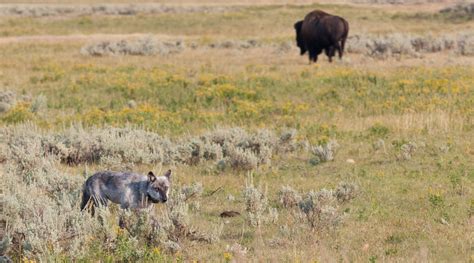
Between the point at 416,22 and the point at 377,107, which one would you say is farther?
the point at 416,22

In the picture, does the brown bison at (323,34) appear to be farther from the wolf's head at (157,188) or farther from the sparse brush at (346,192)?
the wolf's head at (157,188)

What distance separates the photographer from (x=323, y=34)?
29109mm

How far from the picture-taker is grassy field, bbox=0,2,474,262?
7355mm

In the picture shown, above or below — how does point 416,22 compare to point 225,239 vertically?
below

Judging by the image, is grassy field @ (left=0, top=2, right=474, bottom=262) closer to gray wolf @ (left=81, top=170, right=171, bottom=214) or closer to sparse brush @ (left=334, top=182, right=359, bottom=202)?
sparse brush @ (left=334, top=182, right=359, bottom=202)

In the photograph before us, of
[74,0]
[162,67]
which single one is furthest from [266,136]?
[74,0]

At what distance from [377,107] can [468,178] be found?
23.1ft

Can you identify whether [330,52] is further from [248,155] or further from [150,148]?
[248,155]

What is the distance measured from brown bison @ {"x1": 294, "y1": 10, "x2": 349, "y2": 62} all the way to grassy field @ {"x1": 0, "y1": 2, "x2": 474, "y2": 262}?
0.91 m

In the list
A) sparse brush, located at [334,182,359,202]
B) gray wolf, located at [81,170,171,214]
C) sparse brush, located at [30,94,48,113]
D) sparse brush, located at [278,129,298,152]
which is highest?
gray wolf, located at [81,170,171,214]

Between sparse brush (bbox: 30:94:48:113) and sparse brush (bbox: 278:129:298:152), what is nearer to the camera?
sparse brush (bbox: 278:129:298:152)

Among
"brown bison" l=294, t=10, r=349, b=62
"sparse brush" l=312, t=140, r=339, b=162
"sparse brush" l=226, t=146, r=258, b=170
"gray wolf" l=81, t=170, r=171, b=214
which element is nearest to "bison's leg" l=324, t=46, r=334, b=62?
"brown bison" l=294, t=10, r=349, b=62

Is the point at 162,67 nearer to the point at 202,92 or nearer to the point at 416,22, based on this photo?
the point at 202,92

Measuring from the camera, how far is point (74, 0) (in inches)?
3637
